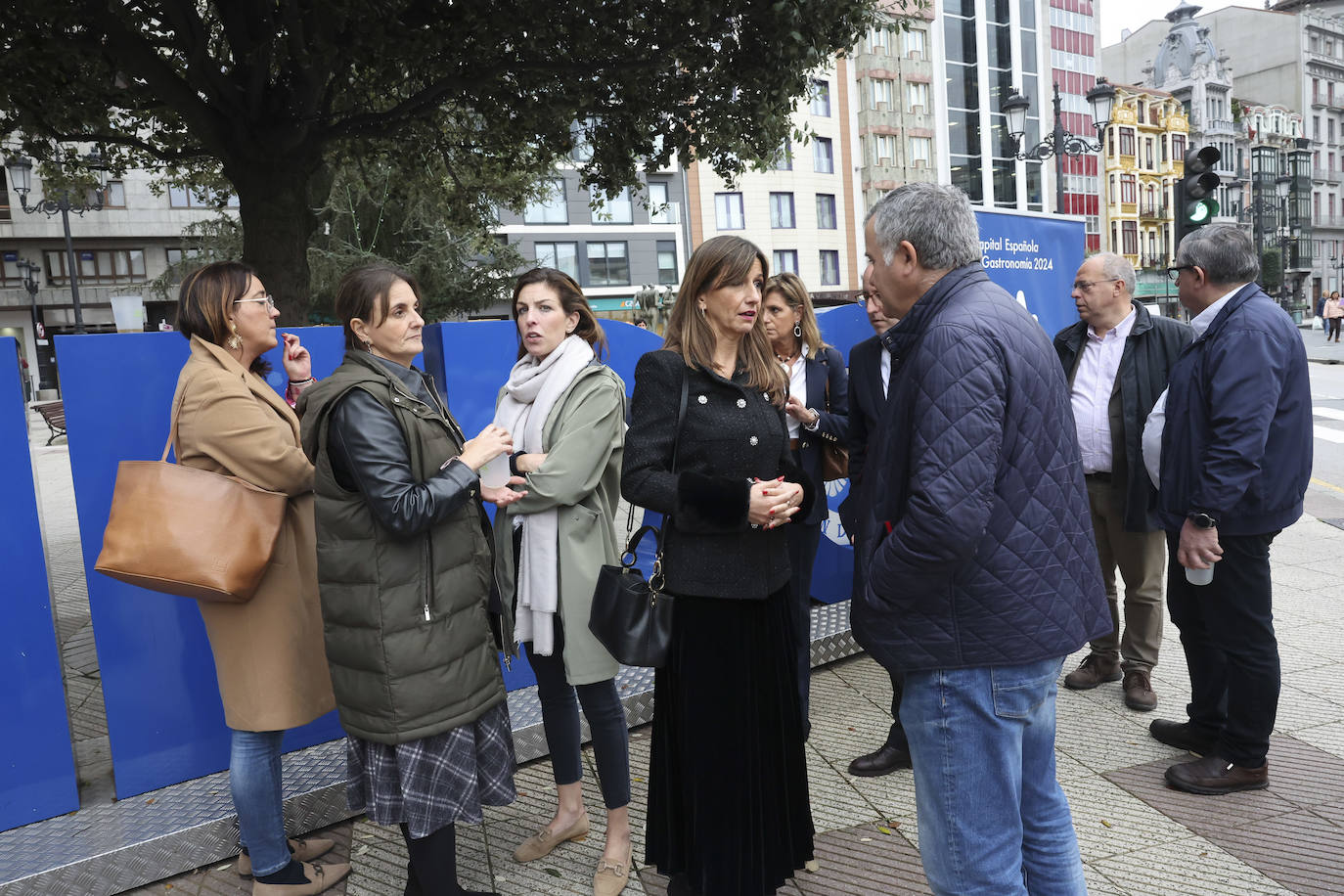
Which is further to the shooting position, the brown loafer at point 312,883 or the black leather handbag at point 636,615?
the brown loafer at point 312,883

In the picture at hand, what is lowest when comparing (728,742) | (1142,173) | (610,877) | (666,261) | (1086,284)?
(610,877)

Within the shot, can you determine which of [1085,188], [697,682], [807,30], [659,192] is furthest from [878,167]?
[697,682]

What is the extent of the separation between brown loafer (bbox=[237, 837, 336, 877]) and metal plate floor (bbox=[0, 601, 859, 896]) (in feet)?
0.20

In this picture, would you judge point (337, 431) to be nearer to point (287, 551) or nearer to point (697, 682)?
point (287, 551)

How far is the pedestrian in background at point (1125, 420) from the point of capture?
13.9 ft

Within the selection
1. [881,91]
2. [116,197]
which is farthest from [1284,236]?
[116,197]

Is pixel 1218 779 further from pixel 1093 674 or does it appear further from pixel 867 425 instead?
pixel 867 425

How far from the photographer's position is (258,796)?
288 cm

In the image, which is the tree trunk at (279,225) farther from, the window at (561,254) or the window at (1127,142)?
the window at (1127,142)

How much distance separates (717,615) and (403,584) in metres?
0.91

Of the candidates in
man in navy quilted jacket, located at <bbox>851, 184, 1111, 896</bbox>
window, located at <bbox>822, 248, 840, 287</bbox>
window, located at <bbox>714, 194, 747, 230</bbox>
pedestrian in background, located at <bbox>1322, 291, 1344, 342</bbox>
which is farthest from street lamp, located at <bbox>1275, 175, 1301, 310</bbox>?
man in navy quilted jacket, located at <bbox>851, 184, 1111, 896</bbox>

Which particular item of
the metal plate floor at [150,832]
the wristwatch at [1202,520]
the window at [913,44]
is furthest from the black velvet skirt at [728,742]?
the window at [913,44]

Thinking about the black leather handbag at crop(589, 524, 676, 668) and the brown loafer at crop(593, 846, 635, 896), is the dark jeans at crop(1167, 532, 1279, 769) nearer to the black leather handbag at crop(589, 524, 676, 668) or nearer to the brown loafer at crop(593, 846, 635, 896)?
the black leather handbag at crop(589, 524, 676, 668)

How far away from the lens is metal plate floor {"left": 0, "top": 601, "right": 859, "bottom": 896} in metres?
3.00
